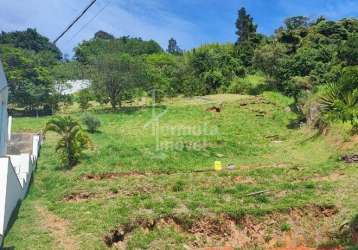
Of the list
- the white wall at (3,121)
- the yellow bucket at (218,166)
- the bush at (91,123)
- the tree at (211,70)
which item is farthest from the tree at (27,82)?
the yellow bucket at (218,166)

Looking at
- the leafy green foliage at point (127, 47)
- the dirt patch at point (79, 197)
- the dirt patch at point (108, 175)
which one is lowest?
the dirt patch at point (79, 197)

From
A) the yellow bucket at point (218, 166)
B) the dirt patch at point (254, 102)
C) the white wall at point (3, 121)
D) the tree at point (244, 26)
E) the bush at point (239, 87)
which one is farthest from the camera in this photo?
the tree at point (244, 26)

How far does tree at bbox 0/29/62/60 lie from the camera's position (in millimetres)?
64625

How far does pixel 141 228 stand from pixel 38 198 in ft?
15.6

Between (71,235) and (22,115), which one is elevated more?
(22,115)

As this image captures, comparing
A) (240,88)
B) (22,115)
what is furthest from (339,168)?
(22,115)

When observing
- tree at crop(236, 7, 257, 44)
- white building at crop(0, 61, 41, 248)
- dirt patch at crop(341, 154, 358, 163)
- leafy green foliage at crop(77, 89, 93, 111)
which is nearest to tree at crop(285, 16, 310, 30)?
tree at crop(236, 7, 257, 44)

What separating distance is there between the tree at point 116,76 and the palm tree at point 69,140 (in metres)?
14.6

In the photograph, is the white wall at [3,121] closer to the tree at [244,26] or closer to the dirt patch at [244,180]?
the dirt patch at [244,180]

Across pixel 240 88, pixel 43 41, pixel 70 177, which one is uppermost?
pixel 43 41

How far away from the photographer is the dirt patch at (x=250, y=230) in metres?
12.4

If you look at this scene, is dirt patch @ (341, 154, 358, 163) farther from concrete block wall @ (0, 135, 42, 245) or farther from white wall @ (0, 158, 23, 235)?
white wall @ (0, 158, 23, 235)

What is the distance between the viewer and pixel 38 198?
15664 millimetres

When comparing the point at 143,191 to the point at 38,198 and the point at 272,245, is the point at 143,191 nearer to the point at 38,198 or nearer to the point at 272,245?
the point at 38,198
